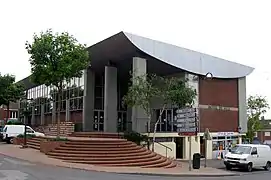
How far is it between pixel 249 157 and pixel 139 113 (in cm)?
898

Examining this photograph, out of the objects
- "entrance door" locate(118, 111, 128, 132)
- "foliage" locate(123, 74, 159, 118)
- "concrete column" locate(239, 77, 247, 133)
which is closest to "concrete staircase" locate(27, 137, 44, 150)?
"foliage" locate(123, 74, 159, 118)

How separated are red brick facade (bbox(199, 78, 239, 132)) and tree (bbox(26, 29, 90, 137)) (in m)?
14.3

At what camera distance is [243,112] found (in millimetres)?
39656

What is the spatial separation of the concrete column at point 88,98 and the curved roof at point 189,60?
1050 centimetres

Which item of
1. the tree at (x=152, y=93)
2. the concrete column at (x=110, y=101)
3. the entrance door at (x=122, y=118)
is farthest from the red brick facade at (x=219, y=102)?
the entrance door at (x=122, y=118)

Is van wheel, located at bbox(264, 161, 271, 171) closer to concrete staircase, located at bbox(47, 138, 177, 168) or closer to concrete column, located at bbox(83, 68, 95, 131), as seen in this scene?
concrete staircase, located at bbox(47, 138, 177, 168)

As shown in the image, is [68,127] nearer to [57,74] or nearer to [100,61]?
[100,61]

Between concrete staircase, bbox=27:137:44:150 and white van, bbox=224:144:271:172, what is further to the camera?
concrete staircase, bbox=27:137:44:150

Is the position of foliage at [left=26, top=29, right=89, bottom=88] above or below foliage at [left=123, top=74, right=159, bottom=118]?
above

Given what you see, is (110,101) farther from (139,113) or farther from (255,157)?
(255,157)

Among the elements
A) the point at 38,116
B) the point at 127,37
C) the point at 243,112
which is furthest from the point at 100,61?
the point at 38,116

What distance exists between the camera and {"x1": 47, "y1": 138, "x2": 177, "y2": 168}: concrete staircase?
22078mm

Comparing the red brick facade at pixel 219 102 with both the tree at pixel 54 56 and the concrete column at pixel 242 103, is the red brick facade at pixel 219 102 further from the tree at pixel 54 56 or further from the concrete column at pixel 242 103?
the tree at pixel 54 56

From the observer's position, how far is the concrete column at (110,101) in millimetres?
35781
